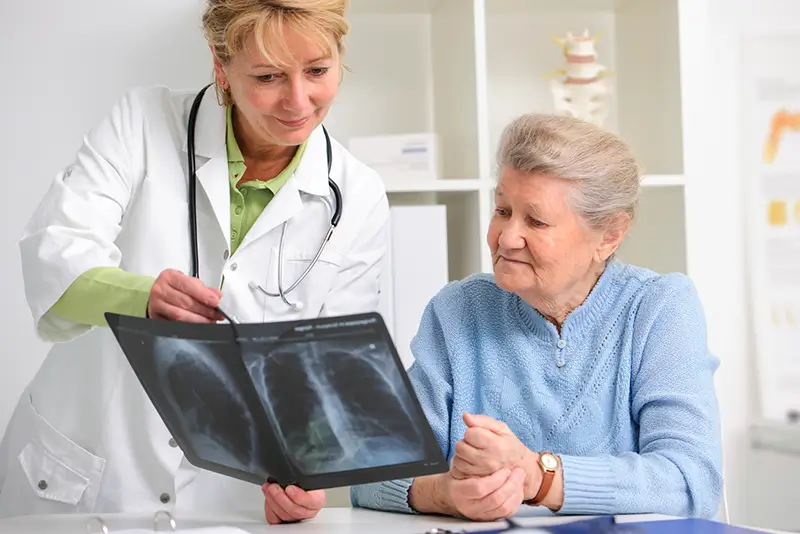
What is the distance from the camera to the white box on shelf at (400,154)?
2283 mm

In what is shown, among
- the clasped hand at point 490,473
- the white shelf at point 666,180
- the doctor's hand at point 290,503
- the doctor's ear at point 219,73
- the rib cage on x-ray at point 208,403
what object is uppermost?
the doctor's ear at point 219,73

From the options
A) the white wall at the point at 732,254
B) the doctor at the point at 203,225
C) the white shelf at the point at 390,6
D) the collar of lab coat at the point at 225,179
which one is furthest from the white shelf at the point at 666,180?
the collar of lab coat at the point at 225,179

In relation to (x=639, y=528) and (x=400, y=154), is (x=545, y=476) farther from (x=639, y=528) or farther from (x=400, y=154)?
(x=400, y=154)

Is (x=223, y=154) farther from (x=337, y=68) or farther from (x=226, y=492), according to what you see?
(x=226, y=492)

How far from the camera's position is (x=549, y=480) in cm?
132

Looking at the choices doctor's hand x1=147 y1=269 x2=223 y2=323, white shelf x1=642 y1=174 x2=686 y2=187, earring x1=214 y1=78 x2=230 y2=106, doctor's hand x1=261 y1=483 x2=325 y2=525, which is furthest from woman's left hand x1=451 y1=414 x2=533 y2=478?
white shelf x1=642 y1=174 x2=686 y2=187

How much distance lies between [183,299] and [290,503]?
0.32 m

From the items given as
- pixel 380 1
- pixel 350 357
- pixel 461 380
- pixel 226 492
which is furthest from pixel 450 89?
pixel 350 357

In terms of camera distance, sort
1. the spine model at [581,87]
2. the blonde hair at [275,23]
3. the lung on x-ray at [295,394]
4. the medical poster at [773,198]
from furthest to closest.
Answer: the medical poster at [773,198], the spine model at [581,87], the blonde hair at [275,23], the lung on x-ray at [295,394]

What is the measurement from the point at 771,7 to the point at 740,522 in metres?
1.39

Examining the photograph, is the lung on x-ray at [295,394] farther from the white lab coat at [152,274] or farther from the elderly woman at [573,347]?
the white lab coat at [152,274]

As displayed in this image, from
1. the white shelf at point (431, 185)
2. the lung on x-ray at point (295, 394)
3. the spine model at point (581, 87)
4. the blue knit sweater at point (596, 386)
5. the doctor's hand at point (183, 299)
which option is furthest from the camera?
the spine model at point (581, 87)

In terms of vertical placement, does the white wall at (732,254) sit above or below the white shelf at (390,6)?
below

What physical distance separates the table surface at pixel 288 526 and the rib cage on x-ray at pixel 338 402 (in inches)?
4.9
